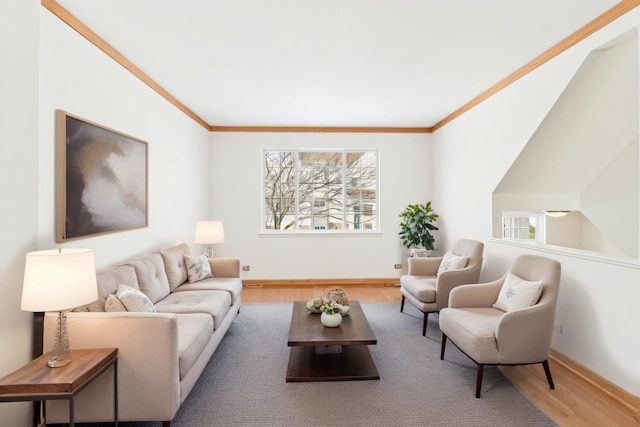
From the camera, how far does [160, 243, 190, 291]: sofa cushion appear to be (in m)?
3.56

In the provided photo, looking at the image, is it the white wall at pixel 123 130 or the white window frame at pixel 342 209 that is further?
the white window frame at pixel 342 209

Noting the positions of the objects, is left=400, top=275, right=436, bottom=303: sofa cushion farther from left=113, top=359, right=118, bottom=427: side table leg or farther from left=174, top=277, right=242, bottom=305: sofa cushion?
left=113, top=359, right=118, bottom=427: side table leg

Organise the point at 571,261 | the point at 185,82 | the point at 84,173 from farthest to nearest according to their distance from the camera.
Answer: the point at 185,82 < the point at 571,261 < the point at 84,173

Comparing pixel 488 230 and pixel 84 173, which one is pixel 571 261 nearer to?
pixel 488 230

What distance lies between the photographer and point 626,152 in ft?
11.1

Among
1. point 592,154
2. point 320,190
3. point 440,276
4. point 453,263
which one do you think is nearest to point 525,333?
point 440,276

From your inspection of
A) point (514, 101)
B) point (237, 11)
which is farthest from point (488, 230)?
point (237, 11)

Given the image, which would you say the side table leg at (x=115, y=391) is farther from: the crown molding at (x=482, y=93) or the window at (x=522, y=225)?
the window at (x=522, y=225)

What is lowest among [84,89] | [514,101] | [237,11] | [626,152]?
[626,152]

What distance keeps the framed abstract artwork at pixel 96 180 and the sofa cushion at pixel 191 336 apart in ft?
3.36

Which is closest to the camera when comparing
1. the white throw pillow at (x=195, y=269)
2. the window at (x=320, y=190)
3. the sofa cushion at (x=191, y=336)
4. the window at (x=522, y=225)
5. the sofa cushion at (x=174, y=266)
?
the sofa cushion at (x=191, y=336)

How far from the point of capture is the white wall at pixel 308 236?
5.68 metres

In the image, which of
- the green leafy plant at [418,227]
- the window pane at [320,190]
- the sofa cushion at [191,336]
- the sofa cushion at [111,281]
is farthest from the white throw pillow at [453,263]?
the sofa cushion at [111,281]

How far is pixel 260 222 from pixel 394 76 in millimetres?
3277
